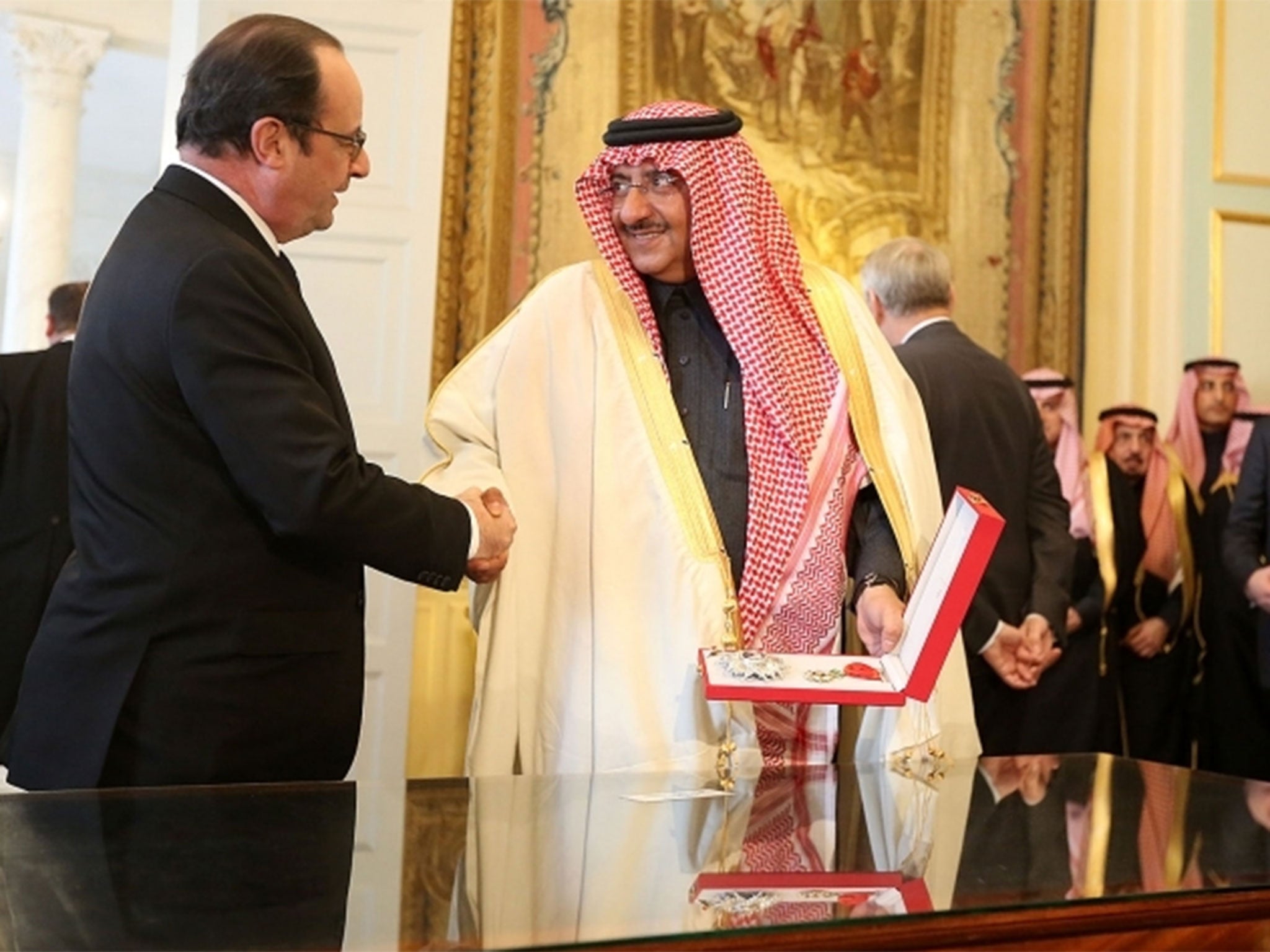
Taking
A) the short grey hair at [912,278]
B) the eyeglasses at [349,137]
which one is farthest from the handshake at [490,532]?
the short grey hair at [912,278]

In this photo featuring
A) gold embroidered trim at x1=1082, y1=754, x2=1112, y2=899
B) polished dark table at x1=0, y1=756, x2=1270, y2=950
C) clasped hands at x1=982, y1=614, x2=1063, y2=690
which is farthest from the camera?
clasped hands at x1=982, y1=614, x2=1063, y2=690

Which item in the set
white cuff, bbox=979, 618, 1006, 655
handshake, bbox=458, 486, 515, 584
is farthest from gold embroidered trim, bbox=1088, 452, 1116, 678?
handshake, bbox=458, 486, 515, 584

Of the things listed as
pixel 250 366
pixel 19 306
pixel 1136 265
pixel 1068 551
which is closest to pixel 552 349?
pixel 250 366

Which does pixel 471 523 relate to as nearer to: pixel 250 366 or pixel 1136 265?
pixel 250 366

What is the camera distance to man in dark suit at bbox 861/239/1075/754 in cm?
418

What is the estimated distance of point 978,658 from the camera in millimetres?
4340

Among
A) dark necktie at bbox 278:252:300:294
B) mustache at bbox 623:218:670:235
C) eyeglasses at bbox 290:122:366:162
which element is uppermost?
eyeglasses at bbox 290:122:366:162

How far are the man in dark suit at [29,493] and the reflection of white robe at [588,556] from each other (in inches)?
63.0

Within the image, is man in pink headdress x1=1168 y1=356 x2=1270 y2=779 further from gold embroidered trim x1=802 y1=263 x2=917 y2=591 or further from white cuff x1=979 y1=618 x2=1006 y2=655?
gold embroidered trim x1=802 y1=263 x2=917 y2=591

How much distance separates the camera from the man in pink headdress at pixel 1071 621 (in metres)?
4.98

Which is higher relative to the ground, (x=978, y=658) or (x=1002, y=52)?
(x=1002, y=52)

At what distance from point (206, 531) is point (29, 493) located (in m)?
1.97

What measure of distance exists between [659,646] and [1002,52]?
16.6 feet

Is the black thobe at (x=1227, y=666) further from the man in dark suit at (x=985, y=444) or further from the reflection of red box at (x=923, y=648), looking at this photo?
the reflection of red box at (x=923, y=648)
